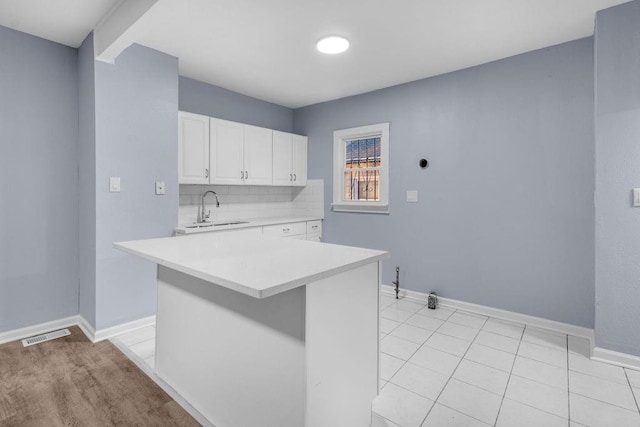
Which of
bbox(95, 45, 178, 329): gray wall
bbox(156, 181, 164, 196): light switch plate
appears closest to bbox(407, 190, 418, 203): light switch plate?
bbox(95, 45, 178, 329): gray wall

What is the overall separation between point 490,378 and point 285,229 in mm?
2664

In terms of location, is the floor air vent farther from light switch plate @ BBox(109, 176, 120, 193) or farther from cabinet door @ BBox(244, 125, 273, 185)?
cabinet door @ BBox(244, 125, 273, 185)

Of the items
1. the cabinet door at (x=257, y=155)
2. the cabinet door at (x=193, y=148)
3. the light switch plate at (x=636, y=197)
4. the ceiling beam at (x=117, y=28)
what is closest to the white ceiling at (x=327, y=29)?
the ceiling beam at (x=117, y=28)

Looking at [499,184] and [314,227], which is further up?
[499,184]

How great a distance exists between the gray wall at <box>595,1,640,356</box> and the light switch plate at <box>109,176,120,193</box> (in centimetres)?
365

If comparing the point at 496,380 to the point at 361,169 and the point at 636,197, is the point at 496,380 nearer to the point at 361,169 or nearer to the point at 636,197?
the point at 636,197

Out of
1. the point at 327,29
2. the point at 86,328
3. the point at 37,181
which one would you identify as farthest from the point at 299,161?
the point at 86,328

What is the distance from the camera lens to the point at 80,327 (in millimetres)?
2875

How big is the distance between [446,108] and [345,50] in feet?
4.23

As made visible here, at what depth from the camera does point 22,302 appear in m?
2.67

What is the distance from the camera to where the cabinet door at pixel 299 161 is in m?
4.65

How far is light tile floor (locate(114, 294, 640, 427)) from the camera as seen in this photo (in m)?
1.77

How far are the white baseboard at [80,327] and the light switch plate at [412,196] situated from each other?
113 inches

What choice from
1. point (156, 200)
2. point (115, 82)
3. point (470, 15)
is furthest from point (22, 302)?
point (470, 15)
